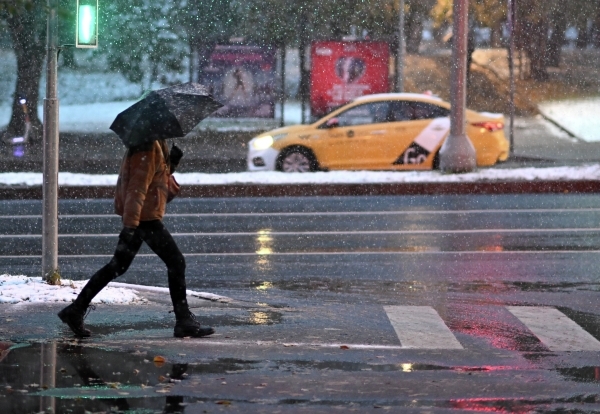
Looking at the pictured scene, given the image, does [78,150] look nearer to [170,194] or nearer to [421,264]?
[421,264]

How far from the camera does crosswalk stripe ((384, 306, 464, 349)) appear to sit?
8453mm

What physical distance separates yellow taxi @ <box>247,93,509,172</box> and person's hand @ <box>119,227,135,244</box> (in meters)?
14.0

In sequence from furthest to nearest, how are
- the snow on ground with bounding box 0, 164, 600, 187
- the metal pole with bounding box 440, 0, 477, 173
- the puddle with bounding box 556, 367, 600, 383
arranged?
the metal pole with bounding box 440, 0, 477, 173
the snow on ground with bounding box 0, 164, 600, 187
the puddle with bounding box 556, 367, 600, 383

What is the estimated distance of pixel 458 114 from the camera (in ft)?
68.2

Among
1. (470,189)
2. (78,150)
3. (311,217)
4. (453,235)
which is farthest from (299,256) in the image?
(78,150)

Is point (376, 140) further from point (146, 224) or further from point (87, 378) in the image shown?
point (87, 378)

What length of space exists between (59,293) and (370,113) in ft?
43.0

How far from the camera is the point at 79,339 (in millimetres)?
8258

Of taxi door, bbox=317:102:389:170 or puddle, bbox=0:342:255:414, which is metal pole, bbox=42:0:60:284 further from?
taxi door, bbox=317:102:389:170

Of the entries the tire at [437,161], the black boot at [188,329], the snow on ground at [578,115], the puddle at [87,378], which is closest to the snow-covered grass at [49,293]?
the black boot at [188,329]

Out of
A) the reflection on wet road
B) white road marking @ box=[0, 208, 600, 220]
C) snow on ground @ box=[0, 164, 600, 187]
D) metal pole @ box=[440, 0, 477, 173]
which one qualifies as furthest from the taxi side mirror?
white road marking @ box=[0, 208, 600, 220]

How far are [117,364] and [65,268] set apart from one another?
4961 mm

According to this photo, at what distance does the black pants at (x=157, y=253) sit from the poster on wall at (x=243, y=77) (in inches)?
842

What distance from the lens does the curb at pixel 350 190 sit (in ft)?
64.0
